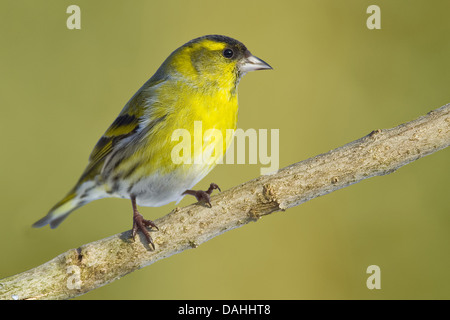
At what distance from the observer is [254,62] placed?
2.40 meters

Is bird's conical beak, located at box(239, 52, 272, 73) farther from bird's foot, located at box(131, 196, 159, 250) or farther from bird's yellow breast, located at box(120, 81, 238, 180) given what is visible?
bird's foot, located at box(131, 196, 159, 250)

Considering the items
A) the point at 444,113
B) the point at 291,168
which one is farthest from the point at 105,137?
the point at 444,113

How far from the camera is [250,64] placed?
7.91 feet

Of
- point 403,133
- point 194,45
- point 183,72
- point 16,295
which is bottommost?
point 16,295

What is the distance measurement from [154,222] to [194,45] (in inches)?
39.1

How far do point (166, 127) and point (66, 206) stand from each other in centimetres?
81

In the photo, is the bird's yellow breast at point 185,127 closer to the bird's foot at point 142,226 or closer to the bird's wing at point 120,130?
the bird's wing at point 120,130

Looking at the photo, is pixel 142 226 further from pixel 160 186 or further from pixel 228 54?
pixel 228 54

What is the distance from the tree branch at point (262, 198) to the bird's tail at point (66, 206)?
0.59 metres

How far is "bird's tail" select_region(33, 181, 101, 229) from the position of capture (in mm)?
2520

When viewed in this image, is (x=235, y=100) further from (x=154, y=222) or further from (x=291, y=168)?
(x=154, y=222)

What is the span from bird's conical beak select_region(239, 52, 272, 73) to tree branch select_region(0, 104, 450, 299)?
2.14 feet

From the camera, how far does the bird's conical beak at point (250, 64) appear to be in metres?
2.38

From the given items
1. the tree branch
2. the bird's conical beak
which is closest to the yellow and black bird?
the bird's conical beak
